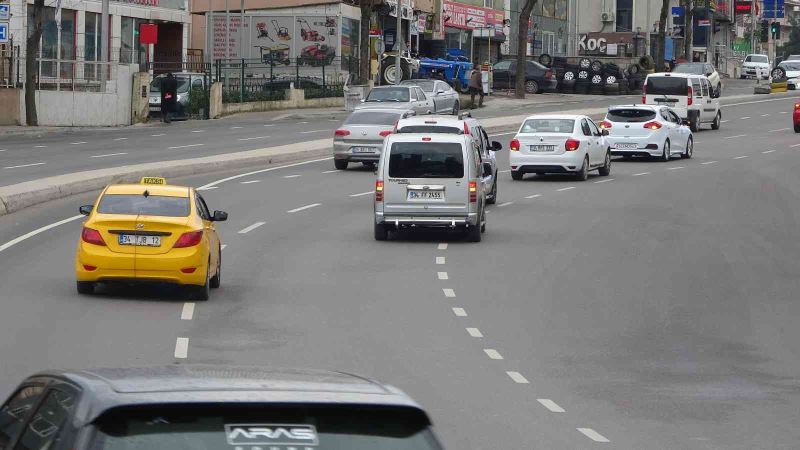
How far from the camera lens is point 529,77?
7662 cm

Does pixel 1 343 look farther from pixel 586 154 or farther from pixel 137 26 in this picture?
pixel 137 26

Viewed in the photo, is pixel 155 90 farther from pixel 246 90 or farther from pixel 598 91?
pixel 598 91

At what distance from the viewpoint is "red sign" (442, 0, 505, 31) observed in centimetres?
8925

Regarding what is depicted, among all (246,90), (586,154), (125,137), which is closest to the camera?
(586,154)

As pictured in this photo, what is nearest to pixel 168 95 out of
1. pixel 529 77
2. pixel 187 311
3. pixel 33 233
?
pixel 529 77

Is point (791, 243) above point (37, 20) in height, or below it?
below

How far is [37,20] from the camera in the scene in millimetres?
47188

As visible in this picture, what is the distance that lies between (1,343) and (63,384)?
10310 mm

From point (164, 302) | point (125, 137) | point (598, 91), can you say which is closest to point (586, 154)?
point (125, 137)

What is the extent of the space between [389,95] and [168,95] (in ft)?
32.3

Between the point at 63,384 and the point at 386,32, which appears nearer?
the point at 63,384

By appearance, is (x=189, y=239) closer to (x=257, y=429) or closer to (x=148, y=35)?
(x=257, y=429)

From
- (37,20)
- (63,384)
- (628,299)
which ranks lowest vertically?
(628,299)

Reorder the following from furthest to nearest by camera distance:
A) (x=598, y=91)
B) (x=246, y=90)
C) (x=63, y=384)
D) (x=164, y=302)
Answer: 1. (x=598, y=91)
2. (x=246, y=90)
3. (x=164, y=302)
4. (x=63, y=384)
